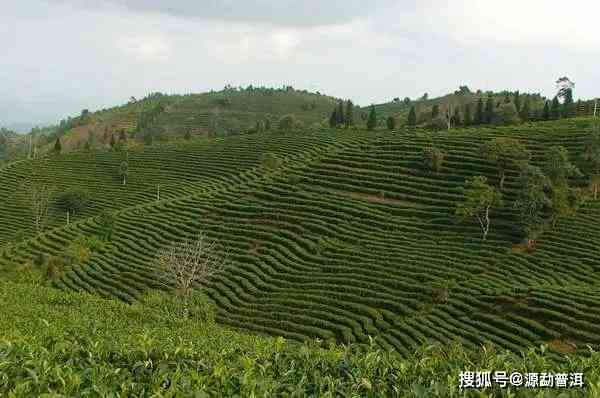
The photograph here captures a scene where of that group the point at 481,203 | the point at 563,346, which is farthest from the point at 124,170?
the point at 563,346

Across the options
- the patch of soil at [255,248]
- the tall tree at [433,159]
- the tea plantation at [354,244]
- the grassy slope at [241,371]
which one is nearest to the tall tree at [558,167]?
the tea plantation at [354,244]

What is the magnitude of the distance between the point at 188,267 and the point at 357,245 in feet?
44.7

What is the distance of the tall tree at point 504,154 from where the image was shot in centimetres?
5003

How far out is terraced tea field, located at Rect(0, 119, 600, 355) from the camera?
1227 inches

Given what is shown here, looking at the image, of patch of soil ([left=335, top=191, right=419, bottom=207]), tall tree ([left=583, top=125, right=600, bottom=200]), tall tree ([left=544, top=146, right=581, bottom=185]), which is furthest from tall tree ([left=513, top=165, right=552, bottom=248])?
patch of soil ([left=335, top=191, right=419, bottom=207])

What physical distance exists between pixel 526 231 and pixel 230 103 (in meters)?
152

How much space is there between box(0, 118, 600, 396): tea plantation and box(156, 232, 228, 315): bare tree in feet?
4.12

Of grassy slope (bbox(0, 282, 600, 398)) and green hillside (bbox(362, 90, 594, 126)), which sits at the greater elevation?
green hillside (bbox(362, 90, 594, 126))

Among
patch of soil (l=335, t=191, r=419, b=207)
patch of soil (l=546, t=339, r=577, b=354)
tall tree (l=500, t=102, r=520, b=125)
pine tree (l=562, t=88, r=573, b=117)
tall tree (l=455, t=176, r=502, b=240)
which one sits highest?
pine tree (l=562, t=88, r=573, b=117)

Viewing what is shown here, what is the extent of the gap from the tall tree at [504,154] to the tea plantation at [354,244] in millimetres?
1445

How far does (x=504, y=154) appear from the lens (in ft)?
166

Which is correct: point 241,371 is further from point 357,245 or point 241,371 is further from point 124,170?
point 124,170

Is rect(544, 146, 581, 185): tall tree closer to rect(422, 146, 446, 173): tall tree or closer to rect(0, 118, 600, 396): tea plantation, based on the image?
rect(0, 118, 600, 396): tea plantation

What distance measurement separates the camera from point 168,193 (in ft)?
208
